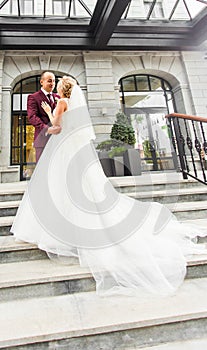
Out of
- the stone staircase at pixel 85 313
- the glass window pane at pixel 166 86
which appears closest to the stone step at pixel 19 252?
the stone staircase at pixel 85 313

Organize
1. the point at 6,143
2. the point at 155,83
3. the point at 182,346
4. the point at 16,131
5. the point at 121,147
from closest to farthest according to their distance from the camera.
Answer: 1. the point at 182,346
2. the point at 121,147
3. the point at 6,143
4. the point at 16,131
5. the point at 155,83

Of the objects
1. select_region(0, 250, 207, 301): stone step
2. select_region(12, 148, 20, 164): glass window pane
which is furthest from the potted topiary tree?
select_region(0, 250, 207, 301): stone step

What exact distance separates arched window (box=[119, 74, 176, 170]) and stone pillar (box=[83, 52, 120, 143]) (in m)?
0.71

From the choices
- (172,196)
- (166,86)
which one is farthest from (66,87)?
(166,86)

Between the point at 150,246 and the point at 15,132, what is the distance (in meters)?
5.70

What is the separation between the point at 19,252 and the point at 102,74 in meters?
5.87

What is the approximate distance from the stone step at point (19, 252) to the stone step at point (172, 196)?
141cm

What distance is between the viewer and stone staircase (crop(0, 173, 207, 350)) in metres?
1.09

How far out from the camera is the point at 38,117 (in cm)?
271

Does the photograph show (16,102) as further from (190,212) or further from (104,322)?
(104,322)

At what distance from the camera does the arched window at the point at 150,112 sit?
6691 mm

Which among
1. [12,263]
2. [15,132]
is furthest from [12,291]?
[15,132]

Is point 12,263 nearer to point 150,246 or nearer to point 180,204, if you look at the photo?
point 150,246

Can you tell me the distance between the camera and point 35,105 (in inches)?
105
